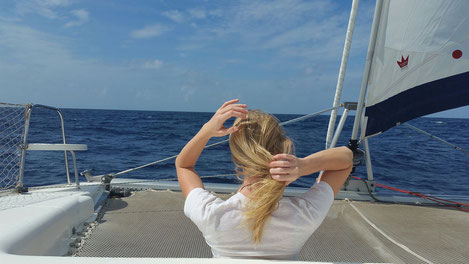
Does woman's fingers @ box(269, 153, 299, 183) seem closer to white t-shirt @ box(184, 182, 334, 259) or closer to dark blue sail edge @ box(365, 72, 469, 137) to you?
white t-shirt @ box(184, 182, 334, 259)

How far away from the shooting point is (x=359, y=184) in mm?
3668

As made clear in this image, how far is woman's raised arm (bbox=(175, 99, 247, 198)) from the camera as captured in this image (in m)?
1.12

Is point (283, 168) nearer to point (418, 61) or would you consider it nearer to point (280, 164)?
point (280, 164)

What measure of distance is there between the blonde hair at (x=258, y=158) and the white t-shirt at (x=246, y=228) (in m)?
0.03

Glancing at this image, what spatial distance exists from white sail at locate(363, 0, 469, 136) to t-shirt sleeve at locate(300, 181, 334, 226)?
2273 millimetres

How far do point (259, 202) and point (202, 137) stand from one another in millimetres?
328

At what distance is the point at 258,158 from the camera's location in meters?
A: 1.04

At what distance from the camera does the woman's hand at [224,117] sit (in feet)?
3.66

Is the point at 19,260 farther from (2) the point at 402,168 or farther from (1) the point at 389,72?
(2) the point at 402,168

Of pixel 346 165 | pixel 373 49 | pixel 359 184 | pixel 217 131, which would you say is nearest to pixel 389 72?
pixel 373 49

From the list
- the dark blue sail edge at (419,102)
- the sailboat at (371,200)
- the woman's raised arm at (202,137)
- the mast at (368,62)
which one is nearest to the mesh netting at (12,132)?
the sailboat at (371,200)

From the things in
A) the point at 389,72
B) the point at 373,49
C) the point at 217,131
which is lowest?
the point at 217,131

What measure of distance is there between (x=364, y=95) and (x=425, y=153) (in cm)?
1262

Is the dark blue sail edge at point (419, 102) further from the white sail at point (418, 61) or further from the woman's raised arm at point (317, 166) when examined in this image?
the woman's raised arm at point (317, 166)
